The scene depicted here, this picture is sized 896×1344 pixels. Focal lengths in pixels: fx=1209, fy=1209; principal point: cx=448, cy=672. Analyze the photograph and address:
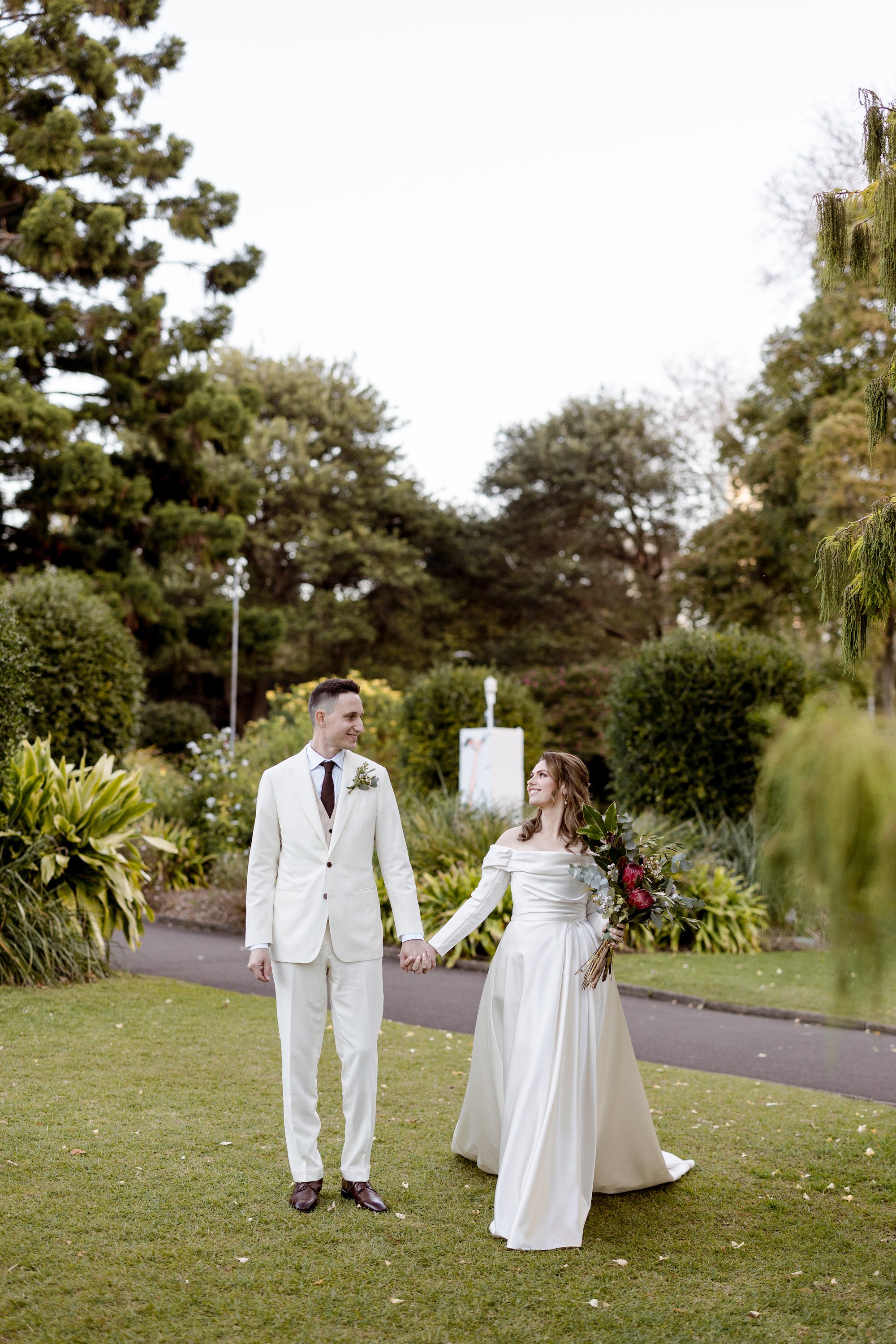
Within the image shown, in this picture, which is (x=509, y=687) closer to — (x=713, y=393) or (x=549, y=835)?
(x=549, y=835)

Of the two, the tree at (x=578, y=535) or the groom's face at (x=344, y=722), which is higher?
the tree at (x=578, y=535)

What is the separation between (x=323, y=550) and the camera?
37750mm

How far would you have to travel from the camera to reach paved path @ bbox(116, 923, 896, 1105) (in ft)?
24.4

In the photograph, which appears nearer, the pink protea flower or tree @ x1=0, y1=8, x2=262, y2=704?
the pink protea flower

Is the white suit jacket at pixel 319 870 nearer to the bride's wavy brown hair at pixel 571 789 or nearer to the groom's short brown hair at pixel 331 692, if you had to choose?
the groom's short brown hair at pixel 331 692

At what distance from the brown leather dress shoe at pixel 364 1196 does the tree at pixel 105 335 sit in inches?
805

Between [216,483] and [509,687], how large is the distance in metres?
11.4

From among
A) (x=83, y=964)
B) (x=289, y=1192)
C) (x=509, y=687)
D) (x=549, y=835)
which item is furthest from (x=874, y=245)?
(x=509, y=687)

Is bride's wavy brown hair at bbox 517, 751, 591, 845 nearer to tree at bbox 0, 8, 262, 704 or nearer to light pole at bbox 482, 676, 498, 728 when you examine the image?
light pole at bbox 482, 676, 498, 728

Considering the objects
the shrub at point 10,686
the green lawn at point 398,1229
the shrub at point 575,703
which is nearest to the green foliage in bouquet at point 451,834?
the shrub at point 10,686

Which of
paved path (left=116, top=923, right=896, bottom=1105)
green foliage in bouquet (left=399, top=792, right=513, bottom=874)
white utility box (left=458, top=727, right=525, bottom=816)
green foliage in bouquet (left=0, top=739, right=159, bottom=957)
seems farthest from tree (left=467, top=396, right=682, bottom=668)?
green foliage in bouquet (left=0, top=739, right=159, bottom=957)

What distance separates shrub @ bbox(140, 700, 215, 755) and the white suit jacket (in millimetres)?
29381

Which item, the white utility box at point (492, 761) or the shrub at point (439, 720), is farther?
the shrub at point (439, 720)

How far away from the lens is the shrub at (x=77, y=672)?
1319cm
